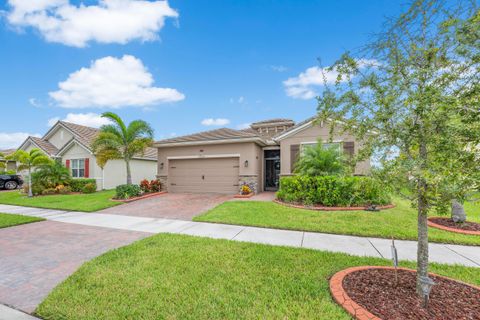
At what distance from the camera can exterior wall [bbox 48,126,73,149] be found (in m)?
19.4

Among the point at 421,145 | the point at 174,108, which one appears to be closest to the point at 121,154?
the point at 174,108

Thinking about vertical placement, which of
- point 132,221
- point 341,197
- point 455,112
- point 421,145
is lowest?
point 132,221

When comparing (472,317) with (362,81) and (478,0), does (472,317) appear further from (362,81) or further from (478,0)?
(478,0)

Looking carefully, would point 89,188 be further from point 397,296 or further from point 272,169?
point 397,296

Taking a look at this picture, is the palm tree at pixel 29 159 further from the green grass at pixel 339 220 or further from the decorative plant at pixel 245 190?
the green grass at pixel 339 220

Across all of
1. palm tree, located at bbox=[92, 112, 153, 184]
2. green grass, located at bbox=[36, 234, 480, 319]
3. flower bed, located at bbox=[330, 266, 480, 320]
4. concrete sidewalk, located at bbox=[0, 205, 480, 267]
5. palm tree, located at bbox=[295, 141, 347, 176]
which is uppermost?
palm tree, located at bbox=[92, 112, 153, 184]

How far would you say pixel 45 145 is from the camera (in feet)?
65.0

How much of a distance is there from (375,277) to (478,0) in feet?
11.9

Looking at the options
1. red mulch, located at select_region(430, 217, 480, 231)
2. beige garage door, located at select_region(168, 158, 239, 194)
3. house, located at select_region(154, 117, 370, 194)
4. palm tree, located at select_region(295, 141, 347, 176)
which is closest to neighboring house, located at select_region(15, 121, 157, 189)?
house, located at select_region(154, 117, 370, 194)

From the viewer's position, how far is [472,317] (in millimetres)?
2242

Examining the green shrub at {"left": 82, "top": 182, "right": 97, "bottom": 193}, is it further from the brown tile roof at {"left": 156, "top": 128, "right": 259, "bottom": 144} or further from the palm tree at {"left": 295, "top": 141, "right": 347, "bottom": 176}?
the palm tree at {"left": 295, "top": 141, "right": 347, "bottom": 176}

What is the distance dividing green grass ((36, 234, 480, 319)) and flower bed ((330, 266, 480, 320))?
8.3 inches

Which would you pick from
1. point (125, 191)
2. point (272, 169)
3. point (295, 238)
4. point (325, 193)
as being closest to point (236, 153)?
point (272, 169)

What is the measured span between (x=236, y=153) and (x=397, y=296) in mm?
10600
